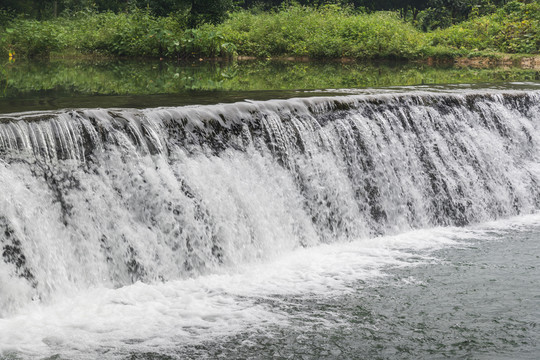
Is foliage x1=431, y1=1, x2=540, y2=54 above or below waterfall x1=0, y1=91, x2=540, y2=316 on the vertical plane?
above

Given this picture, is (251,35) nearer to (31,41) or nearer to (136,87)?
(31,41)

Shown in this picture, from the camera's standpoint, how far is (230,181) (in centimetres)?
695

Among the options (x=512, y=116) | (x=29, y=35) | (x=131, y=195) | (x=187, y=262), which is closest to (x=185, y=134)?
(x=131, y=195)

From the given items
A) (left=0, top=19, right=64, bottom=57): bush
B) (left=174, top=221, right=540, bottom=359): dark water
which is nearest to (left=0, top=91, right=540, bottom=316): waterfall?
(left=174, top=221, right=540, bottom=359): dark water

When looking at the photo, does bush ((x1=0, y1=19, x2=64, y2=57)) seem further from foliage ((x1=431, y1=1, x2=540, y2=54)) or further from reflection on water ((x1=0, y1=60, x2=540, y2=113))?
foliage ((x1=431, y1=1, x2=540, y2=54))

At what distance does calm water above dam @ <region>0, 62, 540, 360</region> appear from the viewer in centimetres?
475

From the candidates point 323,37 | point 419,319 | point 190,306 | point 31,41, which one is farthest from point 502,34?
point 190,306

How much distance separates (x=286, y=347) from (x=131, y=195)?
2.52 meters

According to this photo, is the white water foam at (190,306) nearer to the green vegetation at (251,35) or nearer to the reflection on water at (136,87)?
the reflection on water at (136,87)

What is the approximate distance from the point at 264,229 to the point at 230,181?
638mm

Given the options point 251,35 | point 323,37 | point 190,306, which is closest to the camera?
point 190,306

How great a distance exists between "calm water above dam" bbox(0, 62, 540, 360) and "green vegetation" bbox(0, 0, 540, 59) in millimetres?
12328

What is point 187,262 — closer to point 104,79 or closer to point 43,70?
point 104,79

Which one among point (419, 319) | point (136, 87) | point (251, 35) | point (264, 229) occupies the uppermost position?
point (251, 35)
